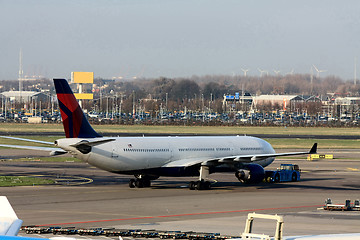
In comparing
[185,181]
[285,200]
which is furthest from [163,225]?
[185,181]

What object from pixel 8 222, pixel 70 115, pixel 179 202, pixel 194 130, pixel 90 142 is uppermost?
pixel 70 115

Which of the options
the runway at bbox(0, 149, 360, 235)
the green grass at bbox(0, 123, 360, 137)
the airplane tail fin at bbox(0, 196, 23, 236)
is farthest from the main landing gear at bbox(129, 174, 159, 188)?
the green grass at bbox(0, 123, 360, 137)

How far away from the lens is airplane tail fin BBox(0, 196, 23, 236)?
13785 mm

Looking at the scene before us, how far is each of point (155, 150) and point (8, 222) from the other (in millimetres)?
41092

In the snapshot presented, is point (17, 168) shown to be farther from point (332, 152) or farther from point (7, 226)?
point (7, 226)

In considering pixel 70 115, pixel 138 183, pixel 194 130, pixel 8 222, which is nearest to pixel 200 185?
pixel 138 183

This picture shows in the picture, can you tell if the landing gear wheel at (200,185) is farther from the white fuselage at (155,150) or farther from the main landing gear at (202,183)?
the white fuselage at (155,150)

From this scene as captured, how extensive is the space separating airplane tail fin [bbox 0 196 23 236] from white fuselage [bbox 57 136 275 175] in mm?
35502

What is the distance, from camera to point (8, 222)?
14.6 m

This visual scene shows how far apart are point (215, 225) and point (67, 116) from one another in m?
19.7

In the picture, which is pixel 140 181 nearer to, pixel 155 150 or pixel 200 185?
pixel 155 150

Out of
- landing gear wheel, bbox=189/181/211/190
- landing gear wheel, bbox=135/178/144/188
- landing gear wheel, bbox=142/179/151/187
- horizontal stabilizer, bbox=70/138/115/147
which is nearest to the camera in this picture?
horizontal stabilizer, bbox=70/138/115/147

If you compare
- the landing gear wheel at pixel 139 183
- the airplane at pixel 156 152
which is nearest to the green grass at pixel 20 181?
the airplane at pixel 156 152

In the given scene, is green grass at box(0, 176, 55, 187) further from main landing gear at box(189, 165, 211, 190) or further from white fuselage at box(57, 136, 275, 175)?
main landing gear at box(189, 165, 211, 190)
